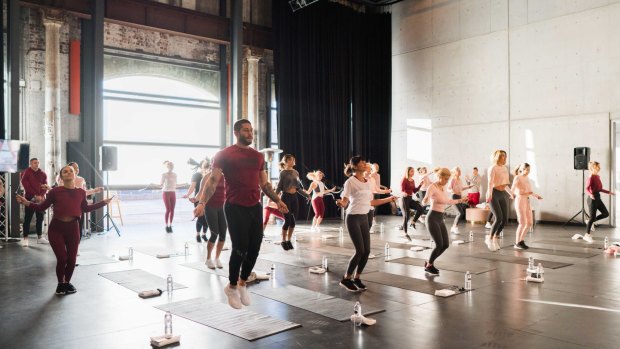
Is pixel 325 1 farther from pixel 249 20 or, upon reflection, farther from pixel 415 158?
pixel 415 158

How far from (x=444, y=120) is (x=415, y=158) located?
5.23 ft

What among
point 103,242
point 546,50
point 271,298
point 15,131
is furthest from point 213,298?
point 546,50

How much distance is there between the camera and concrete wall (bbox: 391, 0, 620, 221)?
12695mm

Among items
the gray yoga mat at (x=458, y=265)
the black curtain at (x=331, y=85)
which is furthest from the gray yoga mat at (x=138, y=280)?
the black curtain at (x=331, y=85)

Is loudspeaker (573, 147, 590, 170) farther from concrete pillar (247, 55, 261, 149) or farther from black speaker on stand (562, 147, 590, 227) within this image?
concrete pillar (247, 55, 261, 149)

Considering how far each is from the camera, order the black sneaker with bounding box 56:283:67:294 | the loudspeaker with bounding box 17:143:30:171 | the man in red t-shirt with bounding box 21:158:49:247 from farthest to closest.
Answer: the loudspeaker with bounding box 17:143:30:171 → the man in red t-shirt with bounding box 21:158:49:247 → the black sneaker with bounding box 56:283:67:294

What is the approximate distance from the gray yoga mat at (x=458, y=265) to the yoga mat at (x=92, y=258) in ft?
14.6

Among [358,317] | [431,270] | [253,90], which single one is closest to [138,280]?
[358,317]

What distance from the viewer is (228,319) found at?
4555 millimetres

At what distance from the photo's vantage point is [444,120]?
15.8m

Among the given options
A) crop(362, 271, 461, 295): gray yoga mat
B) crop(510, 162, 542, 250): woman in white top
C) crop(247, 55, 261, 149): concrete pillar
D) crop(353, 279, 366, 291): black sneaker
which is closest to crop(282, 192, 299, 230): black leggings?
crop(362, 271, 461, 295): gray yoga mat

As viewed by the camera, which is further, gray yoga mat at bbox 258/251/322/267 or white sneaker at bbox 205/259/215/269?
gray yoga mat at bbox 258/251/322/267

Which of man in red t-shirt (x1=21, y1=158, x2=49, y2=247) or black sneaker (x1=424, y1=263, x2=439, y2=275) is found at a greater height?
man in red t-shirt (x1=21, y1=158, x2=49, y2=247)

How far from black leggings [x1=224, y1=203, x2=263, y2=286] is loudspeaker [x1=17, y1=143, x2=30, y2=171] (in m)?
7.69
